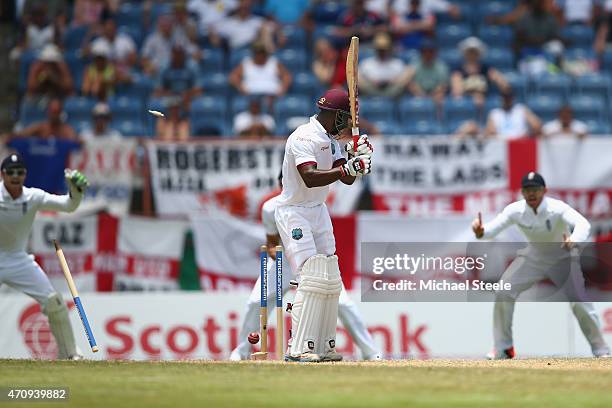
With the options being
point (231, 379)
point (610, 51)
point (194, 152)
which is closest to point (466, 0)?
point (610, 51)

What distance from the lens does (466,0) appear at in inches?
806

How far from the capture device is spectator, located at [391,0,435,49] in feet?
64.4

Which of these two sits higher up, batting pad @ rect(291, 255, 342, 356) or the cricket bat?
the cricket bat

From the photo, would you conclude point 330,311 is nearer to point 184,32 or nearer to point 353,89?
point 353,89

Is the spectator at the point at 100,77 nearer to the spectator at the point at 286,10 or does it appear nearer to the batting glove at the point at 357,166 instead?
the spectator at the point at 286,10

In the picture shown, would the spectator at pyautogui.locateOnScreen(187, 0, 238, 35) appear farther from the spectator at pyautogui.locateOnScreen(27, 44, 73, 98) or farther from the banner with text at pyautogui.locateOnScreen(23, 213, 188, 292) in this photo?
the banner with text at pyautogui.locateOnScreen(23, 213, 188, 292)

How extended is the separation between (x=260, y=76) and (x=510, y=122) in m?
3.69

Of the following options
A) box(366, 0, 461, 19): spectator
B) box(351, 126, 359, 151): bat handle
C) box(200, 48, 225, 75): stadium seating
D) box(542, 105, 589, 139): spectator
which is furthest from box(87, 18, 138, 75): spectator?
box(351, 126, 359, 151): bat handle

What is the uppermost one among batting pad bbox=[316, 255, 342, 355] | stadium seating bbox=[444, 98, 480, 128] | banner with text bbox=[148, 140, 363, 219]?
stadium seating bbox=[444, 98, 480, 128]

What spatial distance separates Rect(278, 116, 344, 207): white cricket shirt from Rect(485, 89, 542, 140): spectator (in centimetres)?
695

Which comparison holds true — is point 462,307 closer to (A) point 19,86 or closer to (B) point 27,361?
(B) point 27,361

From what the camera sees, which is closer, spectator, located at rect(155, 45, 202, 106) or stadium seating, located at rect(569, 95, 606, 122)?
stadium seating, located at rect(569, 95, 606, 122)

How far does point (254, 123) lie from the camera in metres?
17.6

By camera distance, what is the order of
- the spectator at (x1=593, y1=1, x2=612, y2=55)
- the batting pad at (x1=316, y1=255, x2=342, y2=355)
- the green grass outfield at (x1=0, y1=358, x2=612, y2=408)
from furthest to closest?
1. the spectator at (x1=593, y1=1, x2=612, y2=55)
2. the batting pad at (x1=316, y1=255, x2=342, y2=355)
3. the green grass outfield at (x1=0, y1=358, x2=612, y2=408)
